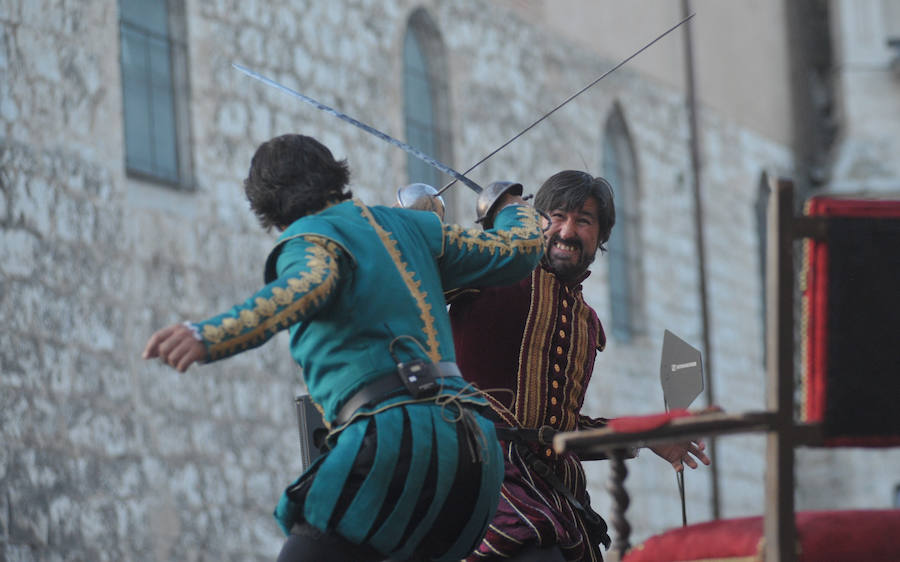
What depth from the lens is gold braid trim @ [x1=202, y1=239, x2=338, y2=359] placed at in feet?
10.9

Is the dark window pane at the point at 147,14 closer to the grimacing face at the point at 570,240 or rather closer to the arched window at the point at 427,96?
the arched window at the point at 427,96

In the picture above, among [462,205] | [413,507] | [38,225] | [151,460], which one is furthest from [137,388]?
[413,507]

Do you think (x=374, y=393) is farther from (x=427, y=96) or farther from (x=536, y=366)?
(x=427, y=96)

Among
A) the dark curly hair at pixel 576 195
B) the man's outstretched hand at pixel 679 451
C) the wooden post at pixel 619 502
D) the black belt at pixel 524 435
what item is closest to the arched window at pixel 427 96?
the dark curly hair at pixel 576 195

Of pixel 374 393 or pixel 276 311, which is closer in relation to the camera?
pixel 276 311

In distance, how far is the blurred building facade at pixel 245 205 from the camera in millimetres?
8844

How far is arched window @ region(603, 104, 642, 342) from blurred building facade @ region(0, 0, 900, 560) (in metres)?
0.02

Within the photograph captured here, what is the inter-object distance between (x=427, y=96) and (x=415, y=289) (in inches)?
366

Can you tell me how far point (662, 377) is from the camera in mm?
5055

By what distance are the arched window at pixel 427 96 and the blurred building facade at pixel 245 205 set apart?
0.06 feet

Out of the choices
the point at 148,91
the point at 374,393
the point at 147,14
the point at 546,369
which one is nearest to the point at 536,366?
the point at 546,369

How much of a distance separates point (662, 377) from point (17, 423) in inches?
176

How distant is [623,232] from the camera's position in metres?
15.5

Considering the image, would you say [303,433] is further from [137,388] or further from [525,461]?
[137,388]
